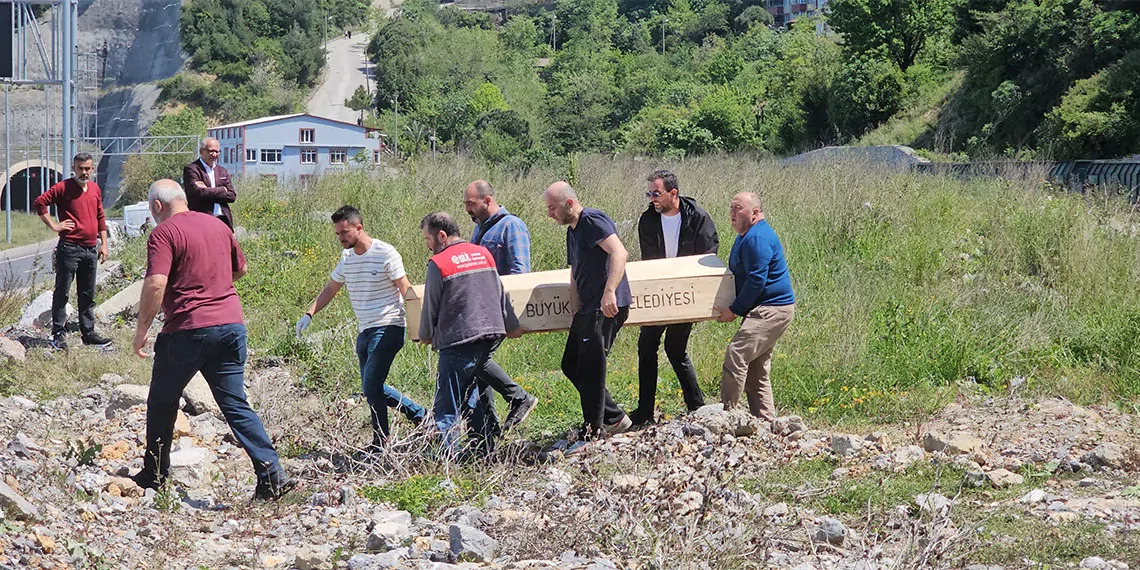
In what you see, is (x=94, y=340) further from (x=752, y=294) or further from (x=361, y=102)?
(x=361, y=102)

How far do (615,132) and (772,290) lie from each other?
6685 centimetres

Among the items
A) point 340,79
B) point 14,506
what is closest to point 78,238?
point 14,506

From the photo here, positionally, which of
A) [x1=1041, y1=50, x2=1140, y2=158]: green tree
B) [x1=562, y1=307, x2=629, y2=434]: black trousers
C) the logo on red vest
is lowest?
[x1=562, y1=307, x2=629, y2=434]: black trousers

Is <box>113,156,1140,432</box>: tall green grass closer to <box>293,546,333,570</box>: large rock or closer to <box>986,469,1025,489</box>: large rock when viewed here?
<box>986,469,1025,489</box>: large rock

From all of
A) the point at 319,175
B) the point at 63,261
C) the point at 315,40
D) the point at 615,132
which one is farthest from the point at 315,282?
the point at 315,40

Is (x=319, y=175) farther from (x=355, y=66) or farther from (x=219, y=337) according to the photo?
(x=355, y=66)

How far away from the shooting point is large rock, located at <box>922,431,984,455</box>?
6.55 meters

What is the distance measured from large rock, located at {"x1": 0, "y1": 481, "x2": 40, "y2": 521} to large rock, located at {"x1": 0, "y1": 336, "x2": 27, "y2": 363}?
4.80m

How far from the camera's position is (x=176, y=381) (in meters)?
5.74

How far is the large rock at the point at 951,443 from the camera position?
6555 millimetres

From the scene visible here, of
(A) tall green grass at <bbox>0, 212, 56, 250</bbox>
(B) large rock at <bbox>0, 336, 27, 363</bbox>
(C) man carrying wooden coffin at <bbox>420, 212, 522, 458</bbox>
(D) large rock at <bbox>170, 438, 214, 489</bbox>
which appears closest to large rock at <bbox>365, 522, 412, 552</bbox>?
(C) man carrying wooden coffin at <bbox>420, 212, 522, 458</bbox>

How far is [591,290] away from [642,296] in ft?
1.30

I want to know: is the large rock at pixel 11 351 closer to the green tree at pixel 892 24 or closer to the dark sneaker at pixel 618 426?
the dark sneaker at pixel 618 426

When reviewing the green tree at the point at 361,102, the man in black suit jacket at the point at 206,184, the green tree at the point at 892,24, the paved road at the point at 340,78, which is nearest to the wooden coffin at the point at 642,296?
the man in black suit jacket at the point at 206,184
